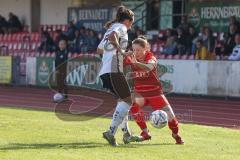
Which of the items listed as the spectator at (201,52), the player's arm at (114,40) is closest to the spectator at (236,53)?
the spectator at (201,52)

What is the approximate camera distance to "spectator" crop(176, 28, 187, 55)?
84.7 feet

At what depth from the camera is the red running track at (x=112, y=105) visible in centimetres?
1770

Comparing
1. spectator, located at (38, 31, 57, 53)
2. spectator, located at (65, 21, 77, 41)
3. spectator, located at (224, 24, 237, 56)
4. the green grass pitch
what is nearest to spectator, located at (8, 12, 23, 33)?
spectator, located at (38, 31, 57, 53)

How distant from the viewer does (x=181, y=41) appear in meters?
26.2

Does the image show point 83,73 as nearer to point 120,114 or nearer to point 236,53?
point 236,53

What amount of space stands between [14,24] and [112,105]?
18.5 m

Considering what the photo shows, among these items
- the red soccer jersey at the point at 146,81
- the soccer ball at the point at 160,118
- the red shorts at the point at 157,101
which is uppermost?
the red soccer jersey at the point at 146,81

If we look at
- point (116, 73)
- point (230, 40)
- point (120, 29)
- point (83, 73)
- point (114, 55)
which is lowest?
point (83, 73)

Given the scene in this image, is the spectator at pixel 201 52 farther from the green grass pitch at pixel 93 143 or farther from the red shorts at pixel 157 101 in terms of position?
the red shorts at pixel 157 101

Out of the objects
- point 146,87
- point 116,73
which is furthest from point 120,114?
point 146,87

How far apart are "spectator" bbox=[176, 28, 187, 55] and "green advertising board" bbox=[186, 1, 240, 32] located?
226 centimetres

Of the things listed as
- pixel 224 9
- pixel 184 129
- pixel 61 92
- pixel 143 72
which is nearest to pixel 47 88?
pixel 61 92

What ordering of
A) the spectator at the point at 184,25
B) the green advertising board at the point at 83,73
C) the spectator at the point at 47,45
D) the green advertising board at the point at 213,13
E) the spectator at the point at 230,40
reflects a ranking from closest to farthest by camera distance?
the spectator at the point at 230,40, the green advertising board at the point at 83,73, the spectator at the point at 184,25, the green advertising board at the point at 213,13, the spectator at the point at 47,45

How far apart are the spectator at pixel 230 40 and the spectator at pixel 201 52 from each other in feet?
2.30
